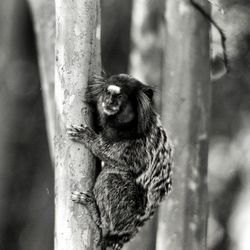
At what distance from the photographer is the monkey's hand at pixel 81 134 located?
7.09ft

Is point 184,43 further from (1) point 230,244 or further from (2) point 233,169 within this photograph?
(1) point 230,244

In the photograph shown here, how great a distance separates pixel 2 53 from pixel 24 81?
21 centimetres

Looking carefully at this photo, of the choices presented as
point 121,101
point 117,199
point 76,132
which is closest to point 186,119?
point 121,101

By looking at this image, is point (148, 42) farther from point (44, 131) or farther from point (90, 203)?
point (90, 203)

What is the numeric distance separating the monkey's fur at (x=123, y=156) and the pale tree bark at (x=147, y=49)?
426 millimetres

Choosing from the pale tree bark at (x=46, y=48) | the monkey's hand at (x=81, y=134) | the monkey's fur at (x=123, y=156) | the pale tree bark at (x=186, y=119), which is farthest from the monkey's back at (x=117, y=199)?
the pale tree bark at (x=46, y=48)

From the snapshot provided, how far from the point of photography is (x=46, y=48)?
2975mm

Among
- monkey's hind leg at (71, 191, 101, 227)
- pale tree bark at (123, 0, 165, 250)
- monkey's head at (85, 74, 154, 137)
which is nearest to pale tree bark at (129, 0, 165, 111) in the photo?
pale tree bark at (123, 0, 165, 250)

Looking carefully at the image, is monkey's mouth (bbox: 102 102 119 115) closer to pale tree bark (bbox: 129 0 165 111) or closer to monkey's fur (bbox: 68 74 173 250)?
monkey's fur (bbox: 68 74 173 250)

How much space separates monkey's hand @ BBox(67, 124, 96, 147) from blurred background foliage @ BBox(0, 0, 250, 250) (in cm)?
75

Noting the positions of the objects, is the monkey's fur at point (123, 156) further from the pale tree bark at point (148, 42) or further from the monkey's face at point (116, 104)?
the pale tree bark at point (148, 42)

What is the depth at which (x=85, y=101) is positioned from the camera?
7.23ft

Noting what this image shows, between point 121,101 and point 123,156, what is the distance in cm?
25

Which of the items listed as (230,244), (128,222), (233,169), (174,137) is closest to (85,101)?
(128,222)
